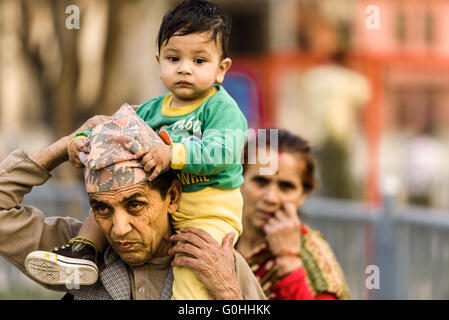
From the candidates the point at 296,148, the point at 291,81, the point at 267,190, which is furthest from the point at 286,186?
the point at 291,81

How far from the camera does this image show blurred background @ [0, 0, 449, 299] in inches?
413

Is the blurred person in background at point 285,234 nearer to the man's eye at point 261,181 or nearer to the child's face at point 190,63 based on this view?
the man's eye at point 261,181

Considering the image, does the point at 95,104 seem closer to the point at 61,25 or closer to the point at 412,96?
the point at 61,25

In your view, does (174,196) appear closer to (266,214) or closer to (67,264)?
(67,264)

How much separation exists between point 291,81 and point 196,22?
13506 mm

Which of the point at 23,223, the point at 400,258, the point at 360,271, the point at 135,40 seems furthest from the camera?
the point at 135,40

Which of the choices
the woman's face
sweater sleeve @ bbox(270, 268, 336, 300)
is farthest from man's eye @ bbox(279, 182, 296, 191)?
sweater sleeve @ bbox(270, 268, 336, 300)

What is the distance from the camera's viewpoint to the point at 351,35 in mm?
16391

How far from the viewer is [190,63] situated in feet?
8.78

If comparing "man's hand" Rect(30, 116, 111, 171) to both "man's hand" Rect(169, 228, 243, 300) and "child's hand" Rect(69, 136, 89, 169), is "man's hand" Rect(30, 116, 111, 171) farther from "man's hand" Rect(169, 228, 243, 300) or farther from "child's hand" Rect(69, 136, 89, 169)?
"man's hand" Rect(169, 228, 243, 300)

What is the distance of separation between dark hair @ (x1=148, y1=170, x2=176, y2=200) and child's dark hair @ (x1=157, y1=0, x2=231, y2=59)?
46 cm
